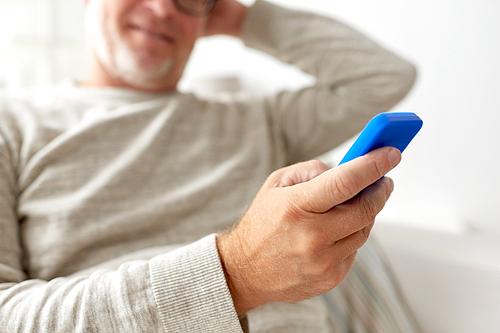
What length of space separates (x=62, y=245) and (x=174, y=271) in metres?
0.31

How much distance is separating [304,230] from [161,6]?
0.72m

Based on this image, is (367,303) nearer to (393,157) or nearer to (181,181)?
(181,181)

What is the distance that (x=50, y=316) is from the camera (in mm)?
462

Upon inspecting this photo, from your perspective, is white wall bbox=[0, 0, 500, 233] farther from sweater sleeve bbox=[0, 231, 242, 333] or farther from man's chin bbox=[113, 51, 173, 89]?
sweater sleeve bbox=[0, 231, 242, 333]

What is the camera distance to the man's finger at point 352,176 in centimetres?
35

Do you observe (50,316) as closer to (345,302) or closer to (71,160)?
(71,160)

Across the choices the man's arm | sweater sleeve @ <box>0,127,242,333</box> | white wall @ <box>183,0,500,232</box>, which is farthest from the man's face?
white wall @ <box>183,0,500,232</box>

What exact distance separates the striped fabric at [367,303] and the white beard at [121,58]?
0.70 meters

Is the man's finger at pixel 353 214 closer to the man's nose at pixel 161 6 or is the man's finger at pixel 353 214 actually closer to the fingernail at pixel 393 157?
the fingernail at pixel 393 157

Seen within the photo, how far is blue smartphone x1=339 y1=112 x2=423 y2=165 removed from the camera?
34cm

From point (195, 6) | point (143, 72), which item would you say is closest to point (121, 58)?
point (143, 72)

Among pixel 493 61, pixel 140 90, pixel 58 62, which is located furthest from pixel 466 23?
pixel 58 62

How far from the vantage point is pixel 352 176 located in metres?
0.35

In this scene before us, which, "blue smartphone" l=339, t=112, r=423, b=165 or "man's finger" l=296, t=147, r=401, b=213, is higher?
"blue smartphone" l=339, t=112, r=423, b=165
